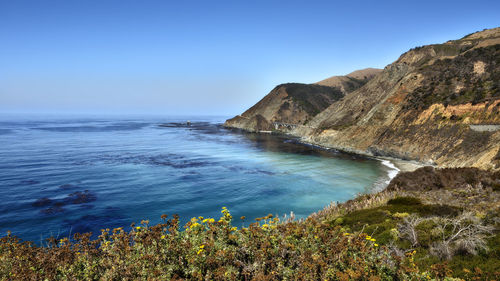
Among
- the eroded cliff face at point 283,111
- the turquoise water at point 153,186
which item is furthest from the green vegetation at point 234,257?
the eroded cliff face at point 283,111

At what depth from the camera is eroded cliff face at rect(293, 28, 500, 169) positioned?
49000 mm

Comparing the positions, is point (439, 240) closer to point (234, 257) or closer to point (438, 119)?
point (234, 257)

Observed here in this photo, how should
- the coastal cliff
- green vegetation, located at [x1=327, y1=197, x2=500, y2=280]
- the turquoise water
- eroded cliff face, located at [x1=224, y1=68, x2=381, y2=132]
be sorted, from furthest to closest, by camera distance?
eroded cliff face, located at [x1=224, y1=68, x2=381, y2=132]
the coastal cliff
the turquoise water
green vegetation, located at [x1=327, y1=197, x2=500, y2=280]

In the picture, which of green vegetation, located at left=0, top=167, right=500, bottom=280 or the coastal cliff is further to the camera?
the coastal cliff

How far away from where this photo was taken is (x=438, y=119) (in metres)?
61.3

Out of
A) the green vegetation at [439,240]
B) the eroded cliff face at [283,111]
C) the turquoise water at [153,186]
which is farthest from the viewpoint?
the eroded cliff face at [283,111]

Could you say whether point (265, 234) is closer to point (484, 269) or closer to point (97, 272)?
point (97, 272)

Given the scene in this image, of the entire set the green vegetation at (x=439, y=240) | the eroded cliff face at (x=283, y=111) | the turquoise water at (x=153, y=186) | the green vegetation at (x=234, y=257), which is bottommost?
the turquoise water at (x=153, y=186)

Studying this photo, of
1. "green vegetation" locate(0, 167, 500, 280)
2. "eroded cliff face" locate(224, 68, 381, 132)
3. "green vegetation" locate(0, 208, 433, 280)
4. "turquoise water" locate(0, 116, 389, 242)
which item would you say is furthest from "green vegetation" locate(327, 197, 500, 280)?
"eroded cliff face" locate(224, 68, 381, 132)

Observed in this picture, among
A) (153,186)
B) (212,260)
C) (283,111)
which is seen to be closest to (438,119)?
(153,186)

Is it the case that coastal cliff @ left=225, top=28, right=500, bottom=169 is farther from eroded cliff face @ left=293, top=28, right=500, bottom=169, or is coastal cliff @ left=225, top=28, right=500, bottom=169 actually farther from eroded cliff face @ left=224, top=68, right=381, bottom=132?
eroded cliff face @ left=224, top=68, right=381, bottom=132

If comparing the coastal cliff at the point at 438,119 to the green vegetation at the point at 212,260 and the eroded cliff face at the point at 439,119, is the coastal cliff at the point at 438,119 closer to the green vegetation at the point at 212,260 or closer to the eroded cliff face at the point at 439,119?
the eroded cliff face at the point at 439,119

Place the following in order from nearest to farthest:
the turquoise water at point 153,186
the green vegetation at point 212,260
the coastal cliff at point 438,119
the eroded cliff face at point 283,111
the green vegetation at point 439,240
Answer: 1. the green vegetation at point 212,260
2. the green vegetation at point 439,240
3. the turquoise water at point 153,186
4. the coastal cliff at point 438,119
5. the eroded cliff face at point 283,111

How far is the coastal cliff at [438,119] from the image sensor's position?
48972 millimetres
